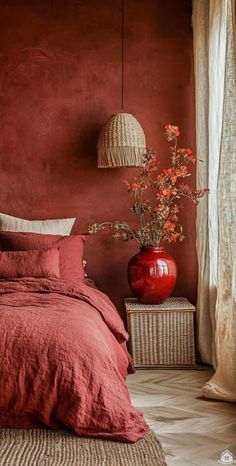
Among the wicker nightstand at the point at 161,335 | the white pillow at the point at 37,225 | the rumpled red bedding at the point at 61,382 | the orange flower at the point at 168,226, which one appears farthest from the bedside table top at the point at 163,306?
the rumpled red bedding at the point at 61,382

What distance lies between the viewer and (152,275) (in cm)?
467

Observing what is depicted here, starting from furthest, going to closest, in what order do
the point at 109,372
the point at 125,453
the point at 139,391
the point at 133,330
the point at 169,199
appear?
the point at 169,199 → the point at 133,330 → the point at 139,391 → the point at 109,372 → the point at 125,453

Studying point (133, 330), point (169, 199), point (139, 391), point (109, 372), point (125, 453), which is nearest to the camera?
A: point (125, 453)

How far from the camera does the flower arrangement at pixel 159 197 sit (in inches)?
187

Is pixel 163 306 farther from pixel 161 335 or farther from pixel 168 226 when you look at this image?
pixel 168 226

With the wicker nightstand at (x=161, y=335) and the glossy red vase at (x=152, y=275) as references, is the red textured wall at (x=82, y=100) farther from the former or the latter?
the wicker nightstand at (x=161, y=335)

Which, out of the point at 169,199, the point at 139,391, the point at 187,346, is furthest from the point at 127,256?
the point at 139,391

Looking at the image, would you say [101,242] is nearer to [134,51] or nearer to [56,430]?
[134,51]

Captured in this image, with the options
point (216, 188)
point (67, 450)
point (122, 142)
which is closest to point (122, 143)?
point (122, 142)

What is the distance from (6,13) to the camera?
520cm

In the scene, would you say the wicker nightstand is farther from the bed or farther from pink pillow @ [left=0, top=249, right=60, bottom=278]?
the bed

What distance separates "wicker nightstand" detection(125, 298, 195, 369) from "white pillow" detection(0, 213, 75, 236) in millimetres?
857

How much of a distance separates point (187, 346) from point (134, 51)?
2400 mm

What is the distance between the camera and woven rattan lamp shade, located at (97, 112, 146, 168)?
4.83 meters
